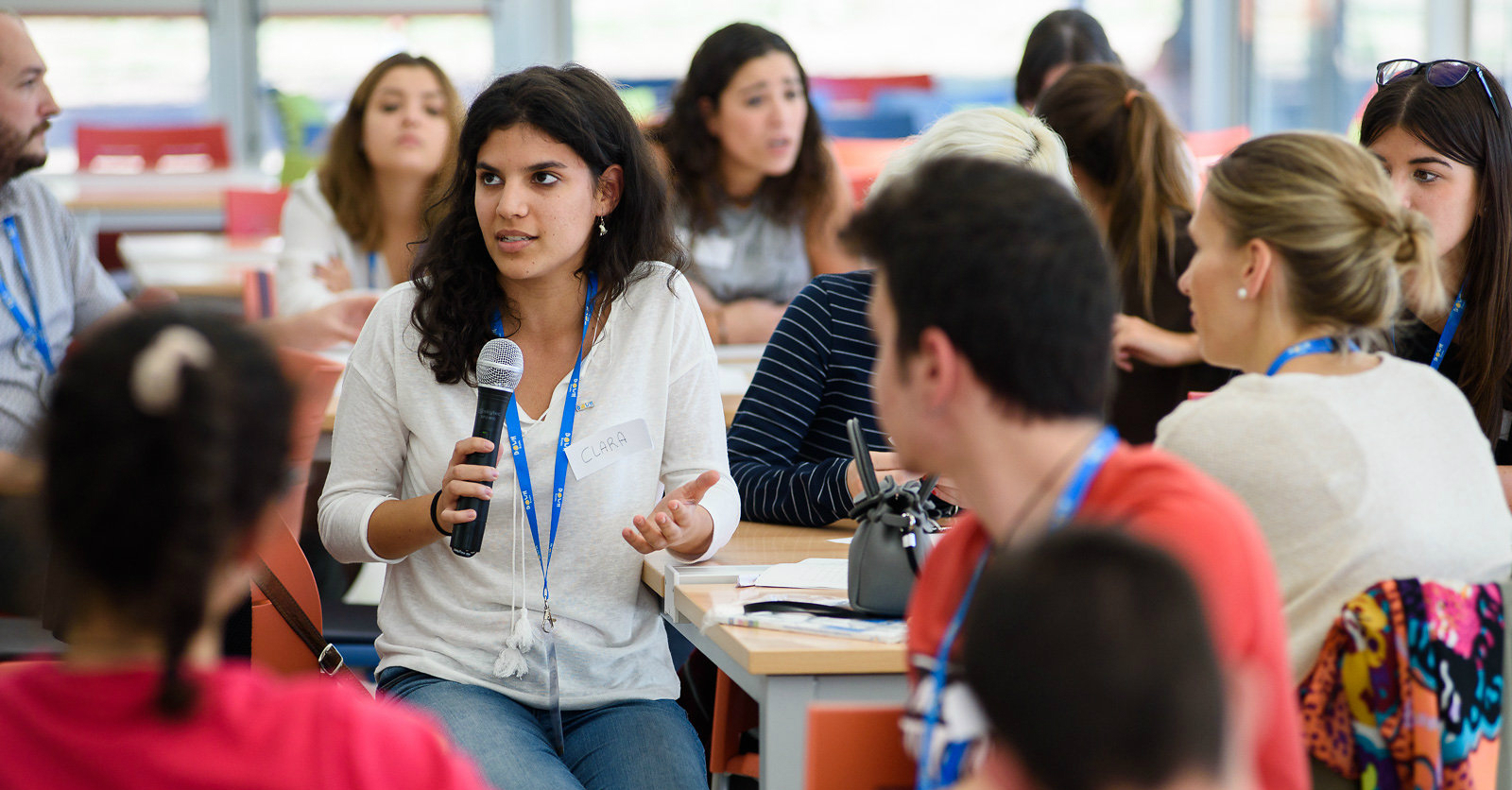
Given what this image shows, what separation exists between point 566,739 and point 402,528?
0.38 metres

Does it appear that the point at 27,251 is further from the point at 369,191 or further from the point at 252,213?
the point at 252,213

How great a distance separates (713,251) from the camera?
393 centimetres

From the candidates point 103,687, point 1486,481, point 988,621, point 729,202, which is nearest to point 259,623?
point 103,687

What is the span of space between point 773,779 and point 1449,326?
1433 millimetres

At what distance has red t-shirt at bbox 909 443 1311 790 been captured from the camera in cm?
93

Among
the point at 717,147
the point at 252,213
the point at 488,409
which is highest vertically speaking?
the point at 717,147

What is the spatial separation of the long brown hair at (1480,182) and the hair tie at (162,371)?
1993mm

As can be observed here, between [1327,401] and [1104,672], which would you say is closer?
[1104,672]

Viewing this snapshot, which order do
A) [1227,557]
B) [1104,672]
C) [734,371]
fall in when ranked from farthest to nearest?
1. [734,371]
2. [1227,557]
3. [1104,672]

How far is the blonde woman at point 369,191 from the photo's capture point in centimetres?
392

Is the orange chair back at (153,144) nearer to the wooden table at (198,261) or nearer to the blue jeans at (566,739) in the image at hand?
the wooden table at (198,261)

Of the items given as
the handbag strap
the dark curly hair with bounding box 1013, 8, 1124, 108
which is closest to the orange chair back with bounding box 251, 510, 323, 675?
the handbag strap

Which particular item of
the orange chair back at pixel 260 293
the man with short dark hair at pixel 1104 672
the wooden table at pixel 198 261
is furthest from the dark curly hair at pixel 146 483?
the wooden table at pixel 198 261

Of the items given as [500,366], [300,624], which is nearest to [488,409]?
[500,366]
